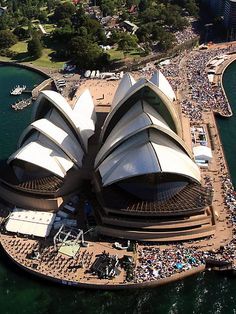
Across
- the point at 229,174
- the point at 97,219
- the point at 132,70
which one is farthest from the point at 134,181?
the point at 132,70

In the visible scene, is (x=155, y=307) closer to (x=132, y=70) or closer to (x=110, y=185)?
(x=110, y=185)

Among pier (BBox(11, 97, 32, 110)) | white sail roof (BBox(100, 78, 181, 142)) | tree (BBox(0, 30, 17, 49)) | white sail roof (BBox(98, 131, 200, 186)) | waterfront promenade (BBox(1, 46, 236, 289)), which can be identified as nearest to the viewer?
waterfront promenade (BBox(1, 46, 236, 289))

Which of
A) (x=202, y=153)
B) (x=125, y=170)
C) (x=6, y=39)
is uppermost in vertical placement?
(x=125, y=170)

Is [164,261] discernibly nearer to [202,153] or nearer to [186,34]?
[202,153]

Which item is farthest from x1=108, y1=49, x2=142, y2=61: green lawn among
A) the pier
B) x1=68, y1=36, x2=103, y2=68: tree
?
the pier

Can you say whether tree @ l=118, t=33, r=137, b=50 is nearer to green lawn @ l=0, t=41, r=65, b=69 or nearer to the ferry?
green lawn @ l=0, t=41, r=65, b=69

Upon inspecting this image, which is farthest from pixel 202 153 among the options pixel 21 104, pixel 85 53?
pixel 85 53
